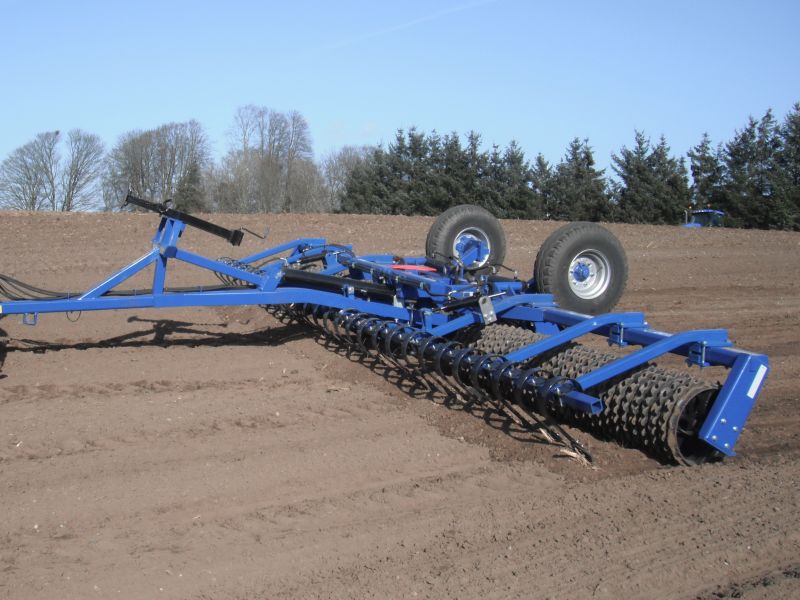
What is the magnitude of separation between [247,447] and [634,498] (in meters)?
2.38

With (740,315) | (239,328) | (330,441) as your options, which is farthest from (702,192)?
(330,441)

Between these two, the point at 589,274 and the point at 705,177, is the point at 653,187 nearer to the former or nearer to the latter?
the point at 705,177

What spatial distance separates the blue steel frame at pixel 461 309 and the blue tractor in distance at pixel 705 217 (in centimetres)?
2624

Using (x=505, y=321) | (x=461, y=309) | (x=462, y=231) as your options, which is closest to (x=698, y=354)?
(x=461, y=309)

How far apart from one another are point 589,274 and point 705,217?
2660cm

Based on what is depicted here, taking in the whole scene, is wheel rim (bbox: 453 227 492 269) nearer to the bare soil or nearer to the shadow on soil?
the shadow on soil

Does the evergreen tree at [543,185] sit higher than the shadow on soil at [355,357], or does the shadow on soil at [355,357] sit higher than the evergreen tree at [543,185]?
the evergreen tree at [543,185]

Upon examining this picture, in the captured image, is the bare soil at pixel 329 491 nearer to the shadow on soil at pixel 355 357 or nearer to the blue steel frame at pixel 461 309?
the shadow on soil at pixel 355 357

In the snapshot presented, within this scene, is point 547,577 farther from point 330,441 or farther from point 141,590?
point 330,441

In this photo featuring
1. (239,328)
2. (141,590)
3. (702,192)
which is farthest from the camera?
(702,192)

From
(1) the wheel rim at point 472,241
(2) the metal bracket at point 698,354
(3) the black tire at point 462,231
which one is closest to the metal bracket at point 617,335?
(2) the metal bracket at point 698,354

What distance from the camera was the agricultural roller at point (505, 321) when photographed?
17.0 ft

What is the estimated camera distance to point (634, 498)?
446 centimetres

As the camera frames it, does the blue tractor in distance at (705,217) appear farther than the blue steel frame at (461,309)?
Yes
